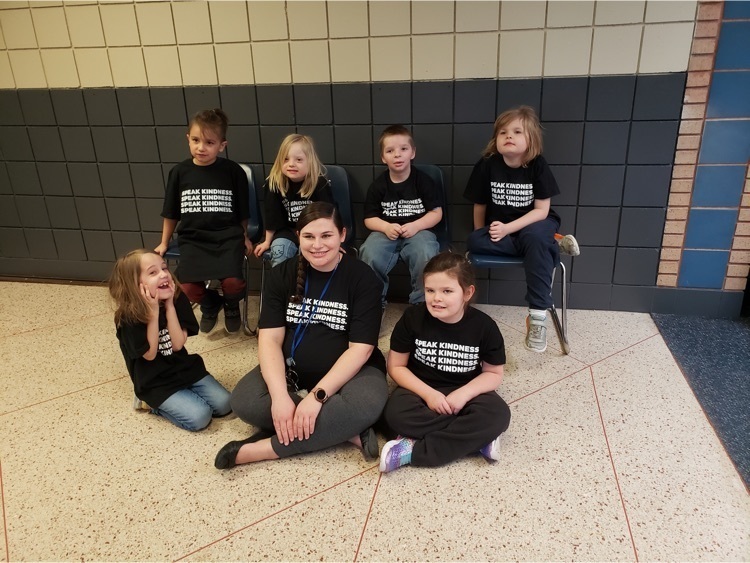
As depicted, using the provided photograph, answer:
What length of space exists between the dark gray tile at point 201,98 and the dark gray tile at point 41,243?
130cm

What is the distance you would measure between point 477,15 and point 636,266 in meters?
1.42

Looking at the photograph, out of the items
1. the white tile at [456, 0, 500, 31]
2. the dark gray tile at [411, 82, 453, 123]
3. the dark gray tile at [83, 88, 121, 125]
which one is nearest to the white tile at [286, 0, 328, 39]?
the dark gray tile at [411, 82, 453, 123]

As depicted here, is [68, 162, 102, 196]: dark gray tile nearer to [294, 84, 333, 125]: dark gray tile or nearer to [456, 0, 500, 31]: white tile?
[294, 84, 333, 125]: dark gray tile

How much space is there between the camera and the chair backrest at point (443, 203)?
2.42 metres

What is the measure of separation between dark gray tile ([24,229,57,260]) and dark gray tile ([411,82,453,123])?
2.38 m

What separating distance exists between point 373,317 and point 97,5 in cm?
229

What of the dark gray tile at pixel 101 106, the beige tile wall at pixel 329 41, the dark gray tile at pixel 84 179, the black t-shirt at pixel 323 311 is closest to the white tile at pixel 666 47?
the beige tile wall at pixel 329 41

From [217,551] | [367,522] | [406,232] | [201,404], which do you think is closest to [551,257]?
[406,232]

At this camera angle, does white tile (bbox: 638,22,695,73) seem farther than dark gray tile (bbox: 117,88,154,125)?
No

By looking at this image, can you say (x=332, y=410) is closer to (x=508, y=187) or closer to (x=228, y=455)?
(x=228, y=455)

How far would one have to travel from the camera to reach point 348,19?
2418 mm

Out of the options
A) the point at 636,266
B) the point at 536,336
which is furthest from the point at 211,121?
the point at 636,266

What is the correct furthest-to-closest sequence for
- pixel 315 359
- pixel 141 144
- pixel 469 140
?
pixel 141 144 → pixel 469 140 → pixel 315 359

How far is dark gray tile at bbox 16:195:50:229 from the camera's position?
3.13 metres
